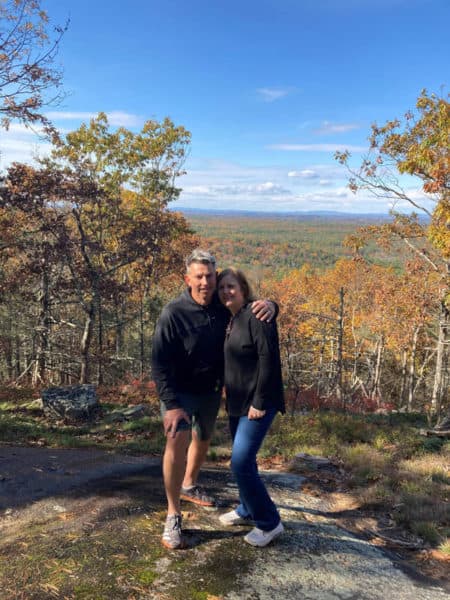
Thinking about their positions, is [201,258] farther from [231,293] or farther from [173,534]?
[173,534]

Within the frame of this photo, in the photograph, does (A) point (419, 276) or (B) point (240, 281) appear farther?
(A) point (419, 276)

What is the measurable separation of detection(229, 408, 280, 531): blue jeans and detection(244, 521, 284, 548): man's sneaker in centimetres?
3

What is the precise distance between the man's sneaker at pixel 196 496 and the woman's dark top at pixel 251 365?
114cm

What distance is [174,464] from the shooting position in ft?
10.4

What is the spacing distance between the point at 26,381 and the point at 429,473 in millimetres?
14311

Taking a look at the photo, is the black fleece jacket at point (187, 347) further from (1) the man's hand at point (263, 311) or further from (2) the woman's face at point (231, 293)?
(1) the man's hand at point (263, 311)

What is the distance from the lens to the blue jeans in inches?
120

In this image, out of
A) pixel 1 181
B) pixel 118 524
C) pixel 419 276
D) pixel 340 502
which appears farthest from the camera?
A: pixel 419 276

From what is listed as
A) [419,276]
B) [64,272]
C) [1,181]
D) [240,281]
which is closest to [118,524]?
[240,281]

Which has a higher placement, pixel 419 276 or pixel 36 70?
pixel 36 70

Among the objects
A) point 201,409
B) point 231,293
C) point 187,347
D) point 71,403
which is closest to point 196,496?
point 201,409

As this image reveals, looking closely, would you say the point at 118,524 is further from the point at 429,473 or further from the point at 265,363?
the point at 429,473

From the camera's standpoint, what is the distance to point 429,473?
5.57 meters

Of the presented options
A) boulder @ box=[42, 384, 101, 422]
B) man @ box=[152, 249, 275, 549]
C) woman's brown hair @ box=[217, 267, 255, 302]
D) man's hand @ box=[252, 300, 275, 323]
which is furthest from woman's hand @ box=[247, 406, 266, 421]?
boulder @ box=[42, 384, 101, 422]
